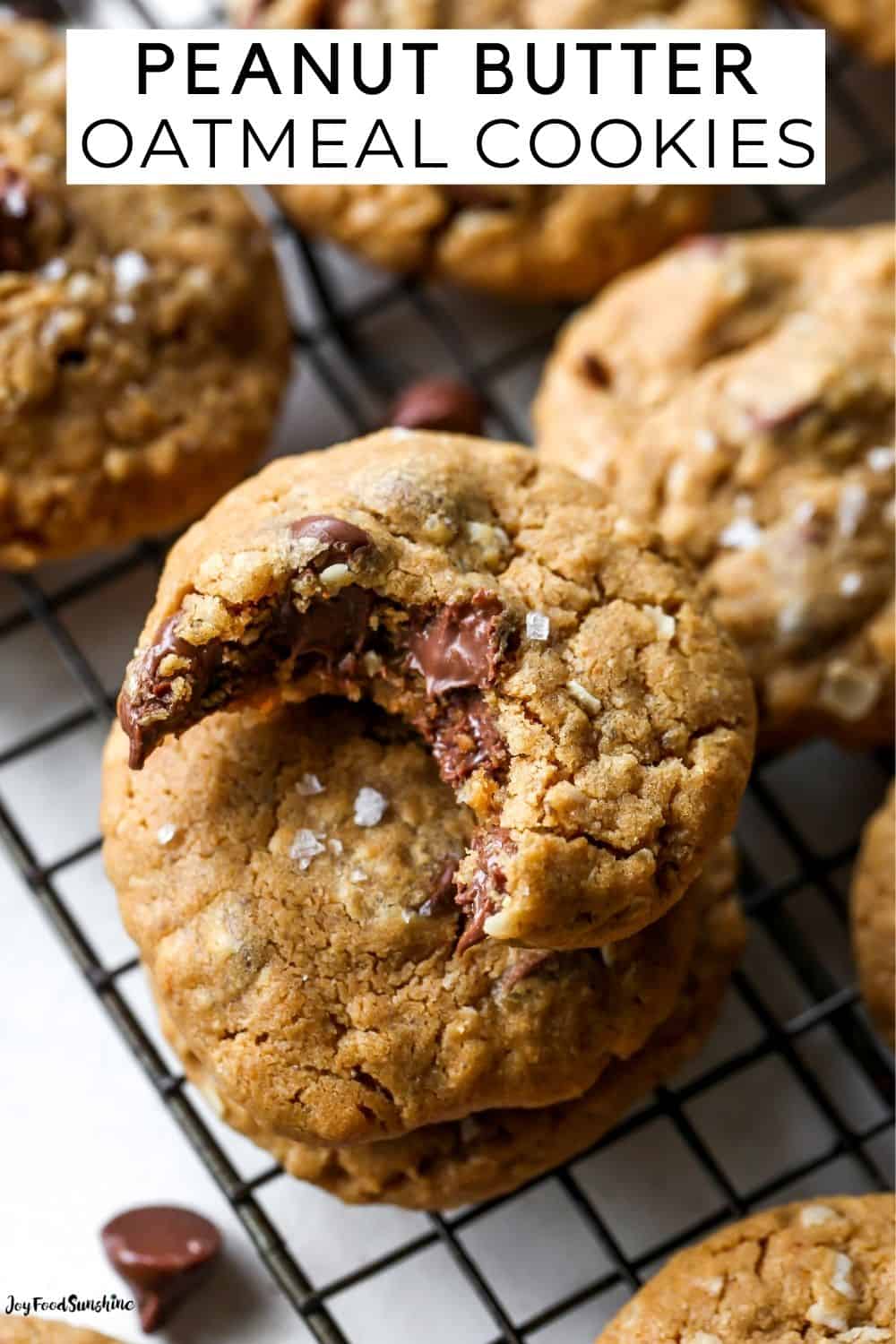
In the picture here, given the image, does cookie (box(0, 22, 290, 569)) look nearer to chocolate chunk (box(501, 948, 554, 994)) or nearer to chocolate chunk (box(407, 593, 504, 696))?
chocolate chunk (box(407, 593, 504, 696))

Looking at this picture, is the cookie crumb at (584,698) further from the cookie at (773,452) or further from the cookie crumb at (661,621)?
the cookie at (773,452)

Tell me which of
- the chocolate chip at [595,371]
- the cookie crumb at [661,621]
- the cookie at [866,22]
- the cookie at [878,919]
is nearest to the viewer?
the cookie crumb at [661,621]

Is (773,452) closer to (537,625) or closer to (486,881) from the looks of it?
(537,625)

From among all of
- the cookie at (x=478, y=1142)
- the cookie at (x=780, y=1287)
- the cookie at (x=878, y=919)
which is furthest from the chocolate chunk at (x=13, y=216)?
the cookie at (x=780, y=1287)

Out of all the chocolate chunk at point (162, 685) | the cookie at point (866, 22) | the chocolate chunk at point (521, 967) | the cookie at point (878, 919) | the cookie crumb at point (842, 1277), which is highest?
the cookie at point (866, 22)

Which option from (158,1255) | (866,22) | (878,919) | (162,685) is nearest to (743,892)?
(878,919)

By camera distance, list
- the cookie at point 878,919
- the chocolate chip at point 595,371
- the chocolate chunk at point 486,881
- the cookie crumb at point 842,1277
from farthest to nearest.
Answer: the chocolate chip at point 595,371 → the cookie at point 878,919 → the cookie crumb at point 842,1277 → the chocolate chunk at point 486,881

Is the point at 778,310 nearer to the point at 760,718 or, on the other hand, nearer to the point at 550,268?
the point at 550,268
